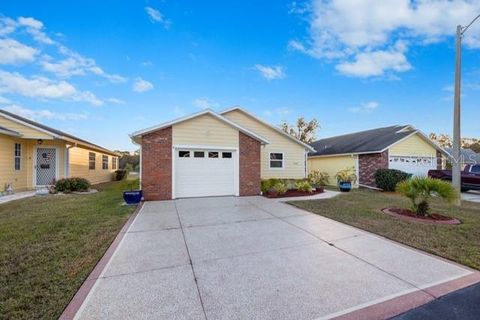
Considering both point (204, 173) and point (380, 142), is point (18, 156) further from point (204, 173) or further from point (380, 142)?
point (380, 142)

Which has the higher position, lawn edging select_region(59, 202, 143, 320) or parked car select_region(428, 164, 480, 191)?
parked car select_region(428, 164, 480, 191)

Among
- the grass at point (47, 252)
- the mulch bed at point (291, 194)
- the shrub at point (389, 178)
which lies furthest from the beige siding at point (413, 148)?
the grass at point (47, 252)

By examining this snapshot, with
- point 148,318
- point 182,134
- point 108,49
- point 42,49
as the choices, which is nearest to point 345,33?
point 182,134

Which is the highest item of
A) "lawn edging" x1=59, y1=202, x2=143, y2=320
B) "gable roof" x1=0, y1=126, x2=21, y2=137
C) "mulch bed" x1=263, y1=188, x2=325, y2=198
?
"gable roof" x1=0, y1=126, x2=21, y2=137

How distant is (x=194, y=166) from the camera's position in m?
11.1

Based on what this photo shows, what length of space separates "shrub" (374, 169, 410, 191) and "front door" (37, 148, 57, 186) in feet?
67.3

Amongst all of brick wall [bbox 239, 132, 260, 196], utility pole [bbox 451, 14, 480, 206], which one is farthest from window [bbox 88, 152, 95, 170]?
utility pole [bbox 451, 14, 480, 206]

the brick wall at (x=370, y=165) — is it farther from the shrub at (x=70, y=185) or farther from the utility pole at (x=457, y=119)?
the shrub at (x=70, y=185)

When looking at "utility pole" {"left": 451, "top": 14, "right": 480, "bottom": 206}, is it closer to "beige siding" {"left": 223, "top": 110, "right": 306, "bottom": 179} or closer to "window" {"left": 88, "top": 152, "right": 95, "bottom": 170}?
"beige siding" {"left": 223, "top": 110, "right": 306, "bottom": 179}

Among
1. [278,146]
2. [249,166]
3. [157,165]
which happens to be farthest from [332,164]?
[157,165]

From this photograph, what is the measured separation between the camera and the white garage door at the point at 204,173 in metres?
10.9

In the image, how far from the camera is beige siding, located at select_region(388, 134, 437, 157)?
1664 centimetres

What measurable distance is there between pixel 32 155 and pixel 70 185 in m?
3.17

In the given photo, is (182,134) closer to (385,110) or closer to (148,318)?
(148,318)
